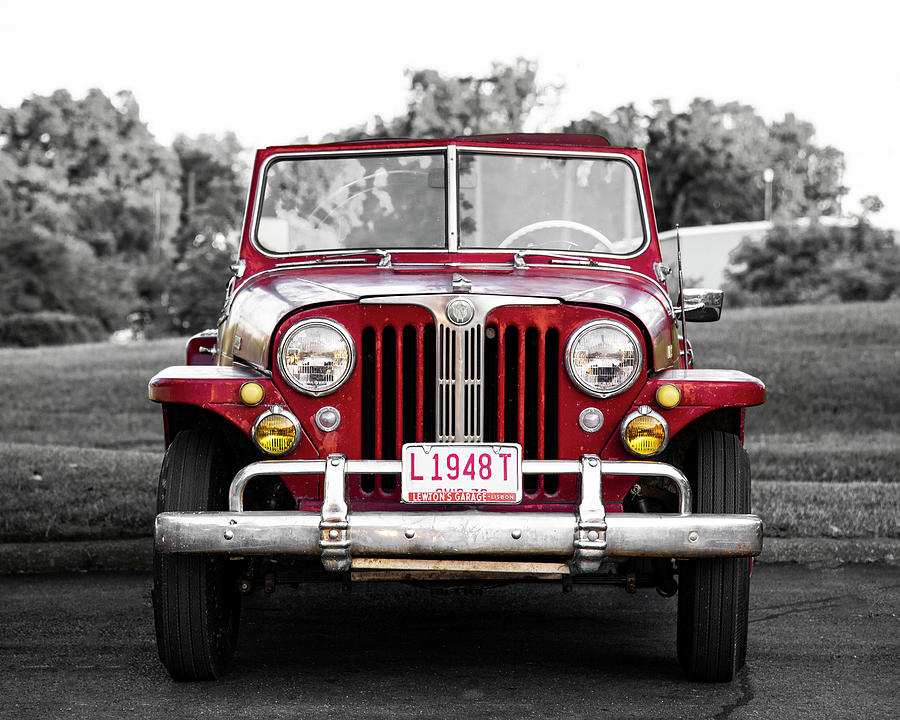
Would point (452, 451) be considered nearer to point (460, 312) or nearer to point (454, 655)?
point (460, 312)

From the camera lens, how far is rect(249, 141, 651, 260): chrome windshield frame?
18.5 ft

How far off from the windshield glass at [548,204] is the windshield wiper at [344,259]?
15.4 inches

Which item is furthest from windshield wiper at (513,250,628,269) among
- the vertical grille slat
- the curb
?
the curb

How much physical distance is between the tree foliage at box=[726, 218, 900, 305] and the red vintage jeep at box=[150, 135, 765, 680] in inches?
1124

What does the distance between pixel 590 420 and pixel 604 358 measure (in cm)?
21

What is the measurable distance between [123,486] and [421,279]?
5074 millimetres

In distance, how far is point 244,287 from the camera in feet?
17.3

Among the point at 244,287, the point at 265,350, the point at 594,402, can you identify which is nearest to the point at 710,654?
the point at 594,402

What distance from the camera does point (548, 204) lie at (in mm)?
5934

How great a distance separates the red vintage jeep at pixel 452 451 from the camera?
4.16m

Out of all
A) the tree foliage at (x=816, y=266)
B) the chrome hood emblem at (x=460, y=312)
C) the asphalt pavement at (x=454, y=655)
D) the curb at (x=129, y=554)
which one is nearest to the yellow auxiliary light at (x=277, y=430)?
the chrome hood emblem at (x=460, y=312)

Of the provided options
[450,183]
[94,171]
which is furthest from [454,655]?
[94,171]

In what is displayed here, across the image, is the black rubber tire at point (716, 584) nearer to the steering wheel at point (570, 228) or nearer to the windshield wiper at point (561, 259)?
the windshield wiper at point (561, 259)

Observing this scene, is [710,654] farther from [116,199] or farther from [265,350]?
[116,199]
